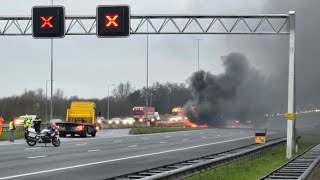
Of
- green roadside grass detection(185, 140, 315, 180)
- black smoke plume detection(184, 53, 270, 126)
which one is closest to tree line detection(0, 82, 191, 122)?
black smoke plume detection(184, 53, 270, 126)

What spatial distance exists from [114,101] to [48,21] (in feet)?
398

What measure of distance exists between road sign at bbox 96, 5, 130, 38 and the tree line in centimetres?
5516

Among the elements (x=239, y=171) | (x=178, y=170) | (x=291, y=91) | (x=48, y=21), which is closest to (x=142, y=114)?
(x=291, y=91)

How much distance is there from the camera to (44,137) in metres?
33.8

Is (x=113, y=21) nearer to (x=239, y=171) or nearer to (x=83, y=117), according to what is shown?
(x=239, y=171)

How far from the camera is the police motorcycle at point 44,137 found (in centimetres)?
3378

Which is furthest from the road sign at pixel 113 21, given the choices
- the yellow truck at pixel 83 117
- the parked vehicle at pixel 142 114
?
→ the parked vehicle at pixel 142 114

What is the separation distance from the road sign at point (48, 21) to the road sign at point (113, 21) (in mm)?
1813

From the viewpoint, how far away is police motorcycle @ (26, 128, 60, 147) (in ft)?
111

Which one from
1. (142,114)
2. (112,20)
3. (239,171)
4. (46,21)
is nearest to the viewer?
(239,171)

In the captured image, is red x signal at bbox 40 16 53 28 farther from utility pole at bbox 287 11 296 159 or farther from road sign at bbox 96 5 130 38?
utility pole at bbox 287 11 296 159

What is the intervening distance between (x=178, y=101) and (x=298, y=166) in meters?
132

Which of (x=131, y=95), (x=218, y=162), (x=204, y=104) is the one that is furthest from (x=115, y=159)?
Answer: (x=131, y=95)

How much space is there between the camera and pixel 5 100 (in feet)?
394
